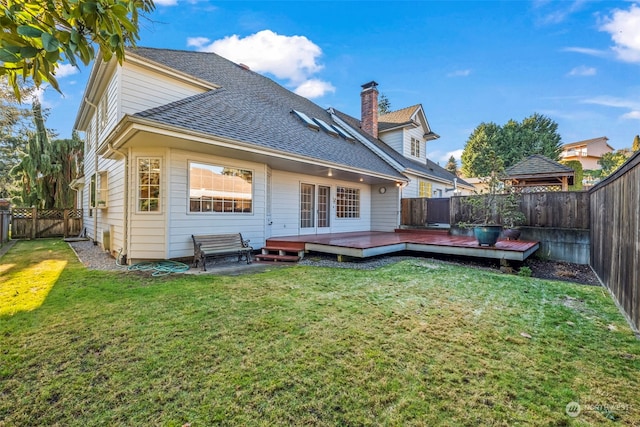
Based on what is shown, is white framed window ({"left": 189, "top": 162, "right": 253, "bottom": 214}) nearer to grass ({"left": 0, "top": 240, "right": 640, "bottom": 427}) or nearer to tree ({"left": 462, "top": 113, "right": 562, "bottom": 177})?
grass ({"left": 0, "top": 240, "right": 640, "bottom": 427})

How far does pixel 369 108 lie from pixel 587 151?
42.7 m

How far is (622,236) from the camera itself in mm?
3791

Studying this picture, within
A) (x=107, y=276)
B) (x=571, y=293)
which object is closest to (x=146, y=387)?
(x=107, y=276)

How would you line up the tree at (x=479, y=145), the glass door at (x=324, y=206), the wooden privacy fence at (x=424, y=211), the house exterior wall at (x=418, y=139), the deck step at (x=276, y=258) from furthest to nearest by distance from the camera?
1. the tree at (x=479, y=145)
2. the house exterior wall at (x=418, y=139)
3. the wooden privacy fence at (x=424, y=211)
4. the glass door at (x=324, y=206)
5. the deck step at (x=276, y=258)

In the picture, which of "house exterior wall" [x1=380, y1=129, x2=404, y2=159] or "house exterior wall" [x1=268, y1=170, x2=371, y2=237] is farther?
"house exterior wall" [x1=380, y1=129, x2=404, y2=159]

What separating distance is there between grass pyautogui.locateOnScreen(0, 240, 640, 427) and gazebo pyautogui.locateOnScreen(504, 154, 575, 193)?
10508mm

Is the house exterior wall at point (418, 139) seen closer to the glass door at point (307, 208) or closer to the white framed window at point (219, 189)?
the glass door at point (307, 208)

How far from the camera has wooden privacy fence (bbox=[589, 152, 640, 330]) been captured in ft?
10.4

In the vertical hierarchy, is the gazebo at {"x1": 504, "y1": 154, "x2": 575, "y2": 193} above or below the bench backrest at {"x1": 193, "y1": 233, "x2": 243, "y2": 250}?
above

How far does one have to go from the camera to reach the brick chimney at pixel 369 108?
562 inches

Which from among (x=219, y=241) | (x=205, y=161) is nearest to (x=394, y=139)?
(x=205, y=161)

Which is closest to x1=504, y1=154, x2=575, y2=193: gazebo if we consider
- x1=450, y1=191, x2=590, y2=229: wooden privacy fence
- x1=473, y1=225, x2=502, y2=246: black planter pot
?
x1=450, y1=191, x2=590, y2=229: wooden privacy fence

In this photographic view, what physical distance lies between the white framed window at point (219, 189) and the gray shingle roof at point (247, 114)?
1.13 meters

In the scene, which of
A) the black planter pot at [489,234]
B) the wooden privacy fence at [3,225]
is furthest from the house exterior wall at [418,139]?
the wooden privacy fence at [3,225]
